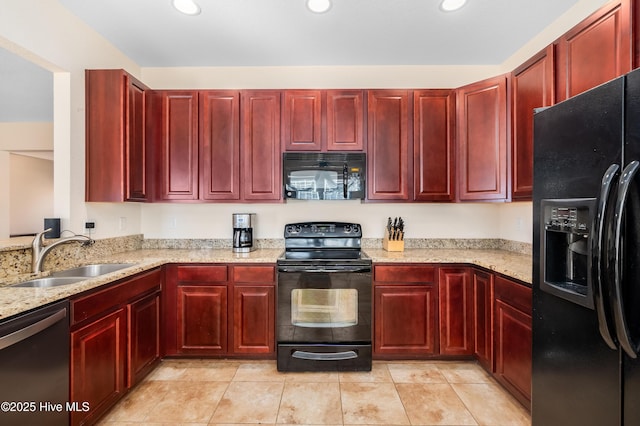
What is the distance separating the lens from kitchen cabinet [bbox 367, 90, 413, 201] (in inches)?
107

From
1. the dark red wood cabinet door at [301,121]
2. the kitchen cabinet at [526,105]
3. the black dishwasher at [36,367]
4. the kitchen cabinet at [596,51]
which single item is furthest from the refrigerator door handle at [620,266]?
the black dishwasher at [36,367]

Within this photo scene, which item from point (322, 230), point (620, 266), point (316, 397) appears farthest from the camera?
point (322, 230)

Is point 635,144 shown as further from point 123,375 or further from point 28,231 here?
point 28,231

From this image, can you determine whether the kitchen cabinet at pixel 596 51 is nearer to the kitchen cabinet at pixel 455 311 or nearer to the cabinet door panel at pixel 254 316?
the kitchen cabinet at pixel 455 311

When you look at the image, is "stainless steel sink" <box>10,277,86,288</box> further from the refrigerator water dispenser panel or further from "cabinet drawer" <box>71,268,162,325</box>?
the refrigerator water dispenser panel

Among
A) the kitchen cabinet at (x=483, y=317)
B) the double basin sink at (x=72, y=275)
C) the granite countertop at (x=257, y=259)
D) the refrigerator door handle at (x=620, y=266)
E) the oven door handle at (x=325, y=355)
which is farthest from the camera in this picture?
the oven door handle at (x=325, y=355)

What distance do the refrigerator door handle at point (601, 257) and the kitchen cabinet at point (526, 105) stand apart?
1.18m

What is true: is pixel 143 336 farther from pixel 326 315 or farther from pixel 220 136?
pixel 220 136

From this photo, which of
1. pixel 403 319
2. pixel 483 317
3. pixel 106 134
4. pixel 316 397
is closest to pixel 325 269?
pixel 403 319

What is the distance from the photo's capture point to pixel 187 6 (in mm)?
2152

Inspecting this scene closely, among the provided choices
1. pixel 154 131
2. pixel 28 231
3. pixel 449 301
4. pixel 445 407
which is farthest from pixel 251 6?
pixel 28 231

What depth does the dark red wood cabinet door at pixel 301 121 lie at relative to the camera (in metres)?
2.74

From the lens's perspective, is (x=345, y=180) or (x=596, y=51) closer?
(x=596, y=51)

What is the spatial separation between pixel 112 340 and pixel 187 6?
2.29m
